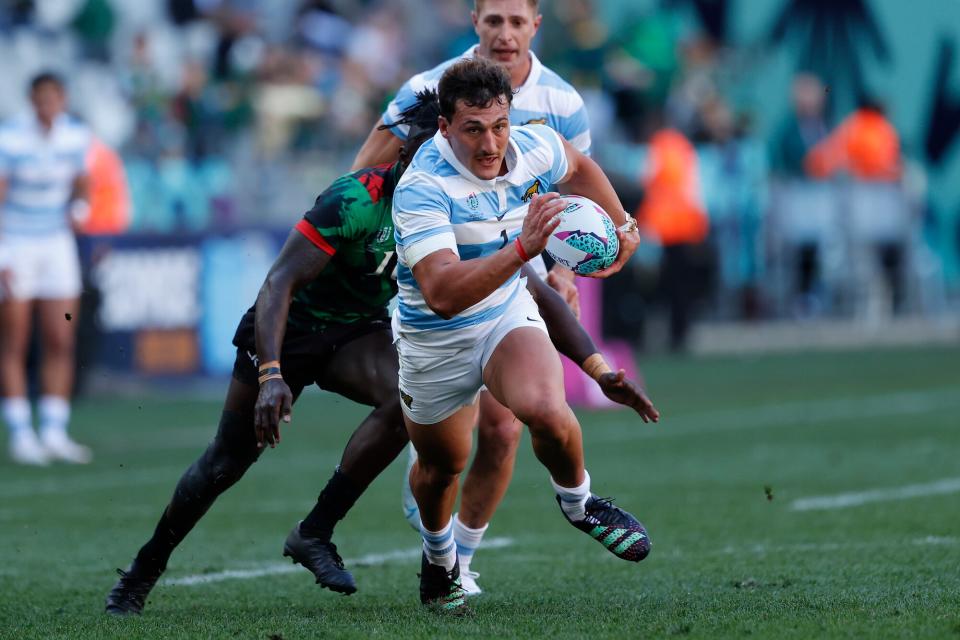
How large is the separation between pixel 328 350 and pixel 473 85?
149cm

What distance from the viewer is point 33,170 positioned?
492 inches

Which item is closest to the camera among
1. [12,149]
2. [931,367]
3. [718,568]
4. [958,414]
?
[718,568]

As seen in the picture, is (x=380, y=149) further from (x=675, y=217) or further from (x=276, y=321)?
(x=675, y=217)

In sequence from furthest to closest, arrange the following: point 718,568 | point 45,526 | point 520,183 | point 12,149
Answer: point 12,149 < point 45,526 < point 718,568 < point 520,183

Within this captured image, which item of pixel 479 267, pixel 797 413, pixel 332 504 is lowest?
pixel 797 413

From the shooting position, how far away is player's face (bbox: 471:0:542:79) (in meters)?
7.36

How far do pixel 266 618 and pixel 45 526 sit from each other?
3.38 metres

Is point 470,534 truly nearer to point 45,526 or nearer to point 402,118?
point 402,118

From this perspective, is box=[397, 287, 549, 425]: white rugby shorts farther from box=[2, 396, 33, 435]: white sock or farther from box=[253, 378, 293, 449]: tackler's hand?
box=[2, 396, 33, 435]: white sock

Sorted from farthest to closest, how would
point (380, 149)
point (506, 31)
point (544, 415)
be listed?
point (506, 31) → point (380, 149) → point (544, 415)

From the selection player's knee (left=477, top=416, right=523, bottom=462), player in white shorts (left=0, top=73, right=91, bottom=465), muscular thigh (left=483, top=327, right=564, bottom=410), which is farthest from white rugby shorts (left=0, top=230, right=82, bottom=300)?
muscular thigh (left=483, top=327, right=564, bottom=410)

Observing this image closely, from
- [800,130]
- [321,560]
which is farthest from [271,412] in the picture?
[800,130]

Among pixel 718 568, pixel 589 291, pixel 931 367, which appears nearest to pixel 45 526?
pixel 718 568

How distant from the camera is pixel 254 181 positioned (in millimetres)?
16688
